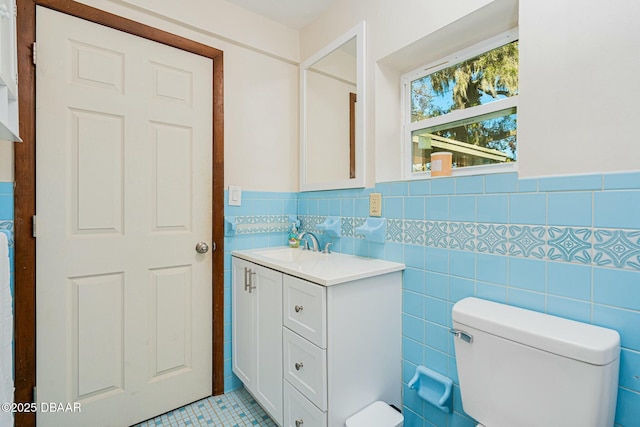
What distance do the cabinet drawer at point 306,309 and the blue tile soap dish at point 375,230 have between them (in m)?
0.47

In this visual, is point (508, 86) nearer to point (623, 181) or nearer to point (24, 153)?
point (623, 181)

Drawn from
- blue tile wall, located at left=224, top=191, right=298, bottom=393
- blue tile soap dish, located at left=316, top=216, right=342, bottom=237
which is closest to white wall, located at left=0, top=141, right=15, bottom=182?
blue tile wall, located at left=224, top=191, right=298, bottom=393

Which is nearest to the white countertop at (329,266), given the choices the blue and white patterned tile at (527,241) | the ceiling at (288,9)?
the blue and white patterned tile at (527,241)

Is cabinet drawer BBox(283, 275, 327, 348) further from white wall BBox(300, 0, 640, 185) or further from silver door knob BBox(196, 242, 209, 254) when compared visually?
white wall BBox(300, 0, 640, 185)

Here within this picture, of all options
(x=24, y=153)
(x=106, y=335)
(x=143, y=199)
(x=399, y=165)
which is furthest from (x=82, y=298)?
(x=399, y=165)

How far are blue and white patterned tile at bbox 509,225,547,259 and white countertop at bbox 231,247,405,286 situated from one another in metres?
0.48

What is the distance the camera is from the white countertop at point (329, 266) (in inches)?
46.2

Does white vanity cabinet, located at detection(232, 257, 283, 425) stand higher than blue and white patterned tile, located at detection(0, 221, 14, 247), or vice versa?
blue and white patterned tile, located at detection(0, 221, 14, 247)

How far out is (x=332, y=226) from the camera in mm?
1785

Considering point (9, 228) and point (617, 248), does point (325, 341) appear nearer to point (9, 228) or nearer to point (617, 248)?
point (617, 248)

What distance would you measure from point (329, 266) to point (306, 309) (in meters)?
0.25

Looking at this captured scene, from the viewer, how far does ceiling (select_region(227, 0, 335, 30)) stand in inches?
71.3

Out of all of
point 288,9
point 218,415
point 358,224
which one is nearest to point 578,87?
point 358,224

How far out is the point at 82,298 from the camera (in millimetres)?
1406
